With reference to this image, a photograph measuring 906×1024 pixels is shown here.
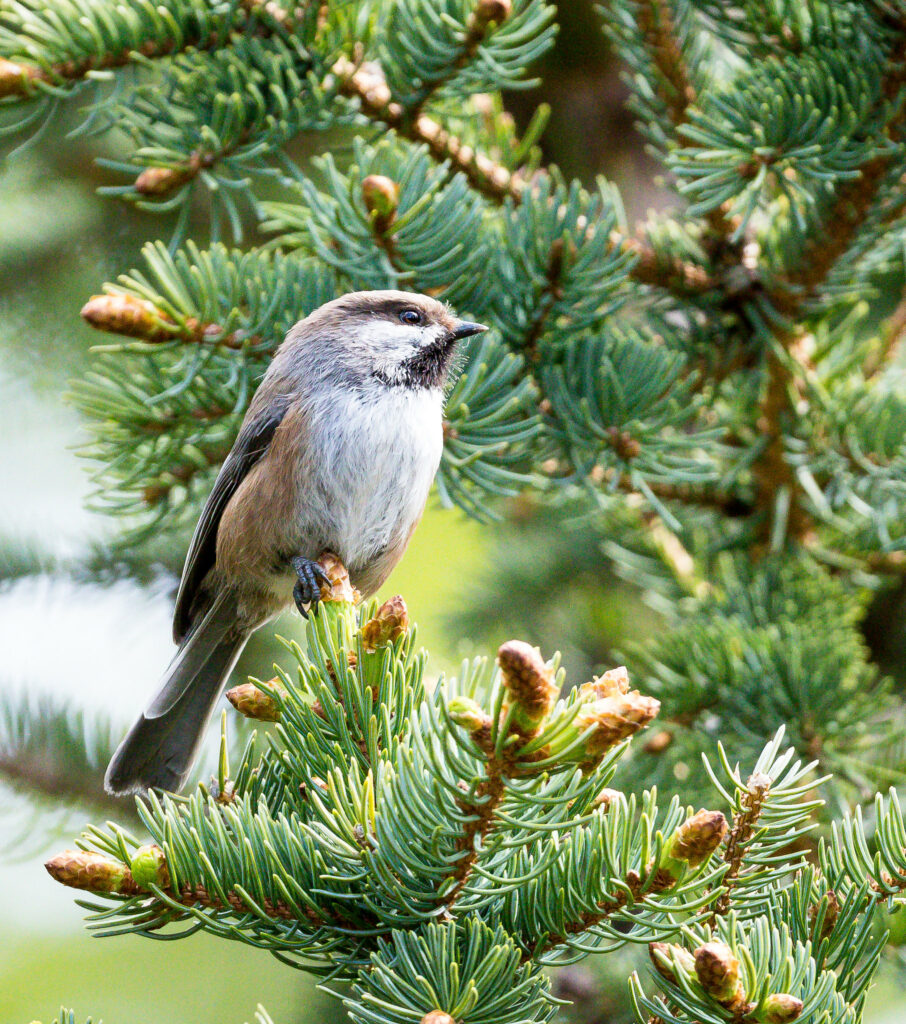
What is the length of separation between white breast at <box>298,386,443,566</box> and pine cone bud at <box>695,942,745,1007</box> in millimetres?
1501

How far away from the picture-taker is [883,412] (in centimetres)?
244

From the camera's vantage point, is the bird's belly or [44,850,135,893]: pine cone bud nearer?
[44,850,135,893]: pine cone bud

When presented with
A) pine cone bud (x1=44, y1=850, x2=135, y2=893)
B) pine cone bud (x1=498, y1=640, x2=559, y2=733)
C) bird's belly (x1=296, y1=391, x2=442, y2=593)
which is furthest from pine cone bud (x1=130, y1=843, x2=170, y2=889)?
bird's belly (x1=296, y1=391, x2=442, y2=593)

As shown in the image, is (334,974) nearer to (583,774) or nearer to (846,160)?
(583,774)

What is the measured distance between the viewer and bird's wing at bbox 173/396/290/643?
2648 mm

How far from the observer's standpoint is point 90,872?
1270mm

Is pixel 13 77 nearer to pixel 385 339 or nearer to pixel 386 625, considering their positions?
pixel 385 339

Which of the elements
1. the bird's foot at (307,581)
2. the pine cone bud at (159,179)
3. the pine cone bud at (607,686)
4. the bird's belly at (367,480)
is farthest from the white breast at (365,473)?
the pine cone bud at (607,686)

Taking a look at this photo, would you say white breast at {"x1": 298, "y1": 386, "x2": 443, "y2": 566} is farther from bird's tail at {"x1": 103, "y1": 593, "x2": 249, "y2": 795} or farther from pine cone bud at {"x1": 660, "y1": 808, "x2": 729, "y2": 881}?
pine cone bud at {"x1": 660, "y1": 808, "x2": 729, "y2": 881}

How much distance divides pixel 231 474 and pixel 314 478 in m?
0.25

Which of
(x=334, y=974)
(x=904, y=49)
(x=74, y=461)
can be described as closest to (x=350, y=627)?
(x=334, y=974)

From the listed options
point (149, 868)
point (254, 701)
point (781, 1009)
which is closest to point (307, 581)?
point (254, 701)

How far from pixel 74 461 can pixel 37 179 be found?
2.94 ft

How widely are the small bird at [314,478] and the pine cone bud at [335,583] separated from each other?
1.6 inches
